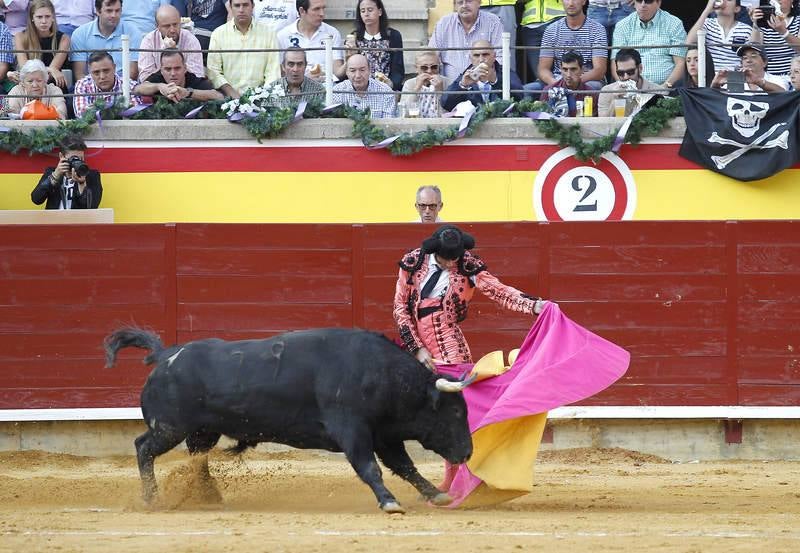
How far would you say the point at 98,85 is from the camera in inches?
397

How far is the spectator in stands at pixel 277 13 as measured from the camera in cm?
1076

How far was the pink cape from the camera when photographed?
658 centimetres

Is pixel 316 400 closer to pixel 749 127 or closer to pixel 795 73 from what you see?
pixel 749 127

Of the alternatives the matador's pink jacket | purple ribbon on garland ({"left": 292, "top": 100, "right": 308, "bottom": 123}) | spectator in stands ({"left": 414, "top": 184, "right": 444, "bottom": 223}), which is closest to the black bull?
the matador's pink jacket

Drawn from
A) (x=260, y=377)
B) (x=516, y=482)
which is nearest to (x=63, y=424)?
(x=260, y=377)

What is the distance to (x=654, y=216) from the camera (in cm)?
1017

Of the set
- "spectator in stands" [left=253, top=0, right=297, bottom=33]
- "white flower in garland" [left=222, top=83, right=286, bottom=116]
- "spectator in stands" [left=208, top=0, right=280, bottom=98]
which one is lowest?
"white flower in garland" [left=222, top=83, right=286, bottom=116]

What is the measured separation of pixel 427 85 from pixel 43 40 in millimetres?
2784

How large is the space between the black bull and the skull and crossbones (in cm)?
410

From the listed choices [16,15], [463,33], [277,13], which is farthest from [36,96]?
[463,33]

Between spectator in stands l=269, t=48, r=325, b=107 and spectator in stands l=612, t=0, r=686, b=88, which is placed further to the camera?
spectator in stands l=612, t=0, r=686, b=88

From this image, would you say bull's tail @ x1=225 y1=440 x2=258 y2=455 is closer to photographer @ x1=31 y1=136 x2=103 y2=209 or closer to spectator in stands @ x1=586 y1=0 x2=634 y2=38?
photographer @ x1=31 y1=136 x2=103 y2=209

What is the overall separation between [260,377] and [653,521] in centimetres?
184

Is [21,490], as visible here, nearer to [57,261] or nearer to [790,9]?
[57,261]
